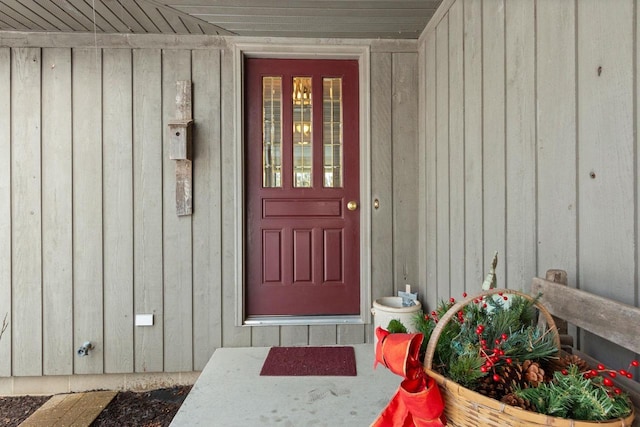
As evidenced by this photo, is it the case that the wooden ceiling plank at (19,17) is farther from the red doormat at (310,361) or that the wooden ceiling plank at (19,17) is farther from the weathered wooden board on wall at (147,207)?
the red doormat at (310,361)

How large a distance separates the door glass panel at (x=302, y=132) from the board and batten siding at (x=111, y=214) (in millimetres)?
438

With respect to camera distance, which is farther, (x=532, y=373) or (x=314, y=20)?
(x=314, y=20)

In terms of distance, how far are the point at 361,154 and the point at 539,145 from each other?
50.6 inches

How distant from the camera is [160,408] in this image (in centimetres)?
207

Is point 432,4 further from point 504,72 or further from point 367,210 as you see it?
point 367,210

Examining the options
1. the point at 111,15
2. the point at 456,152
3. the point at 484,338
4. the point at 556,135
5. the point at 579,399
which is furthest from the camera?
the point at 111,15

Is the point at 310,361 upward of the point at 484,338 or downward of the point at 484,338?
downward

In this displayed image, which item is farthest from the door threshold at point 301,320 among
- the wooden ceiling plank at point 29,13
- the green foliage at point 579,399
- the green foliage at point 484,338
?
the wooden ceiling plank at point 29,13

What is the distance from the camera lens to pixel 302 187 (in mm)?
2371

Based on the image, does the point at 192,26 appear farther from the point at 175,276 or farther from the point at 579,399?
the point at 579,399

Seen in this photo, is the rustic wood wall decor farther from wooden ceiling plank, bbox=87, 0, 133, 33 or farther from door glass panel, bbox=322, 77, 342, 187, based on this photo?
door glass panel, bbox=322, 77, 342, 187

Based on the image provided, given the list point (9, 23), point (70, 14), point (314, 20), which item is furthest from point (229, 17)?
point (9, 23)

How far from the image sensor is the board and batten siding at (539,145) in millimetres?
863

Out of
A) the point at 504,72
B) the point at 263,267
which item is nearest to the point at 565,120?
the point at 504,72
